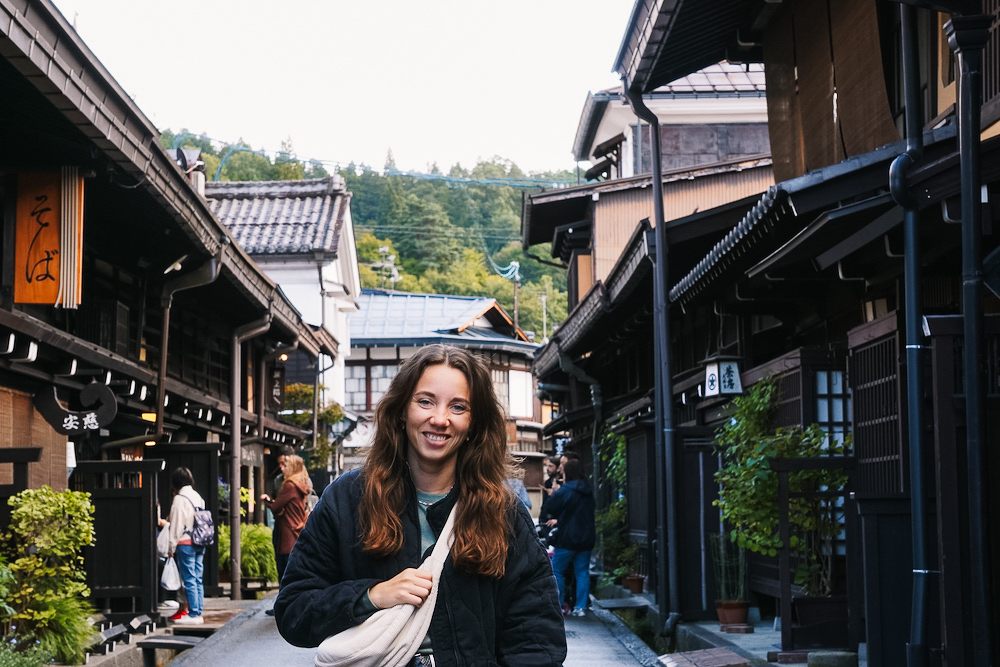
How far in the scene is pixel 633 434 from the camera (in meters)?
19.5

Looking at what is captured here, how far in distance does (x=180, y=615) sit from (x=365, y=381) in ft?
124

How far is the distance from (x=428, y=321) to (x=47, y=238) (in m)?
44.3

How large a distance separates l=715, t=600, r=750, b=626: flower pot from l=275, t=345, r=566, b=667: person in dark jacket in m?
9.74

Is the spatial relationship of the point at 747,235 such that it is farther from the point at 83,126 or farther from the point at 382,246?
the point at 382,246

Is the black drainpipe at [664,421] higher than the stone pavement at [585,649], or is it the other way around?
the black drainpipe at [664,421]

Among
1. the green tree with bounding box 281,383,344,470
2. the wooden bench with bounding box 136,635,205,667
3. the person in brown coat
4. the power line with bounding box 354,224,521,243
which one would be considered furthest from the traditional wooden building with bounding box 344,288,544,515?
the wooden bench with bounding box 136,635,205,667

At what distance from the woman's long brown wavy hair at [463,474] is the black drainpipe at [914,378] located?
4025 millimetres

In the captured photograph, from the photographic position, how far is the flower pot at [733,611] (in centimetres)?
1316

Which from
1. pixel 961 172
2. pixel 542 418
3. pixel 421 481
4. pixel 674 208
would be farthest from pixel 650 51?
pixel 542 418

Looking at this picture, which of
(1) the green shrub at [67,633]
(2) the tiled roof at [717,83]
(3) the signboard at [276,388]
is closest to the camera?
(1) the green shrub at [67,633]

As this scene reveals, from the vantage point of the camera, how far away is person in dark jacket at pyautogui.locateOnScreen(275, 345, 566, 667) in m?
3.62

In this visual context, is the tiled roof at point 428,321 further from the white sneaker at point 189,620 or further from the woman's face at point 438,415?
the woman's face at point 438,415

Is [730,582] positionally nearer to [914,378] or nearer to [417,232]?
[914,378]

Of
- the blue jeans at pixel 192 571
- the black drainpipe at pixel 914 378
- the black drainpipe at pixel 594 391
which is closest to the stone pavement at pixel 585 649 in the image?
the blue jeans at pixel 192 571
